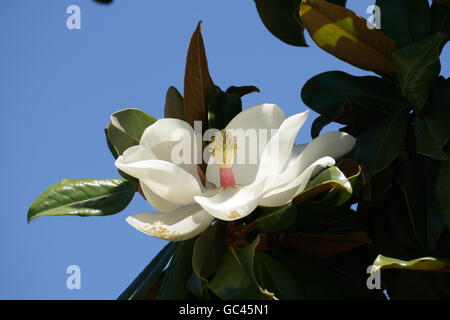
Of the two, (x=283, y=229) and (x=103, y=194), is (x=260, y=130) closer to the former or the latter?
(x=283, y=229)

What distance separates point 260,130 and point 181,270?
0.91 feet

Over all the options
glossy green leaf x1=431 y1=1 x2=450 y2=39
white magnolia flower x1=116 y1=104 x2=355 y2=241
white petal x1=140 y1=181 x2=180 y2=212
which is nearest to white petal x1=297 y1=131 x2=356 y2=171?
white magnolia flower x1=116 y1=104 x2=355 y2=241

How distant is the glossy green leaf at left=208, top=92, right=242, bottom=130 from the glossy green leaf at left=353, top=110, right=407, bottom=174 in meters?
0.24

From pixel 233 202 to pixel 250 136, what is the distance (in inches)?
7.1

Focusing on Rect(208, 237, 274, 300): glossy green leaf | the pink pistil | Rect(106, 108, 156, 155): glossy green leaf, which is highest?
Rect(106, 108, 156, 155): glossy green leaf

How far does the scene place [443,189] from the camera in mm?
1121

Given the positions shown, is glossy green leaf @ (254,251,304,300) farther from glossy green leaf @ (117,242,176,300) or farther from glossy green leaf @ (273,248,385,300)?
glossy green leaf @ (117,242,176,300)

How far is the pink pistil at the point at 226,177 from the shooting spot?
1105 mm

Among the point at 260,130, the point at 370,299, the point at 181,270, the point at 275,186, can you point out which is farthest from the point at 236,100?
the point at 370,299

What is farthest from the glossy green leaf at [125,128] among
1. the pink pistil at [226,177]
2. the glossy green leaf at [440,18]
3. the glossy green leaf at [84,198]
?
the glossy green leaf at [440,18]

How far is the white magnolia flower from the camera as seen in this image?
3.30 feet

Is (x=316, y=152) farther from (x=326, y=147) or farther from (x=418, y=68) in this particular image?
(x=418, y=68)

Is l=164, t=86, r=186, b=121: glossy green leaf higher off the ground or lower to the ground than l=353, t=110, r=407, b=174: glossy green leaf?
higher

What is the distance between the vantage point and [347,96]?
1306 mm
